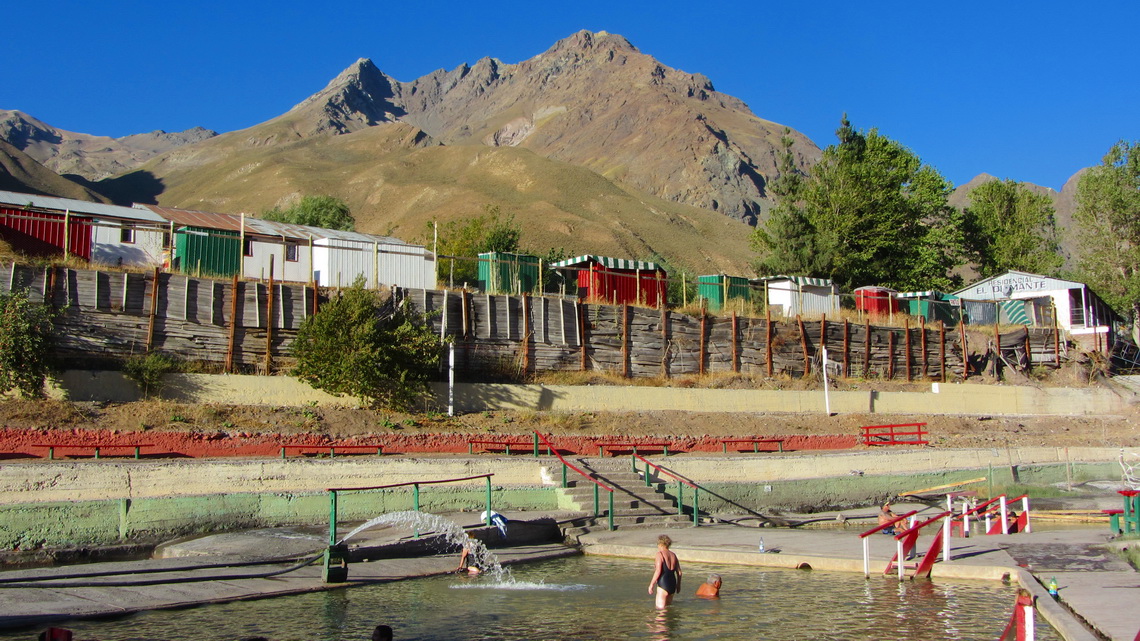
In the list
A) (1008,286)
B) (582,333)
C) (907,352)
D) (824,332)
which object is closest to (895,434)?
(824,332)

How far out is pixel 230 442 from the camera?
21234mm

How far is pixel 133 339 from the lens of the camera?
23.3 metres

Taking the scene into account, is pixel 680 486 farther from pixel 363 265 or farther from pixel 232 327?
pixel 363 265

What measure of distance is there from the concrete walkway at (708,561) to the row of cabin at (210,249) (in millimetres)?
13636

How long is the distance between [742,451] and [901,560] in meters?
12.5

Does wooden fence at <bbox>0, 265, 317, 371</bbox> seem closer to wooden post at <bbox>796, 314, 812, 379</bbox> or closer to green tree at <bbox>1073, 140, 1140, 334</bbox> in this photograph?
wooden post at <bbox>796, 314, 812, 379</bbox>

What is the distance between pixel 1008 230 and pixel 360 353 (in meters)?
56.1

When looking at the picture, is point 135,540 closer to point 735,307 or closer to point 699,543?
point 699,543

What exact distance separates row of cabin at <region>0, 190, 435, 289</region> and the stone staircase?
415 inches

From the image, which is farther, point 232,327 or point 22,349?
point 232,327

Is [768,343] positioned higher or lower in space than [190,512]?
higher

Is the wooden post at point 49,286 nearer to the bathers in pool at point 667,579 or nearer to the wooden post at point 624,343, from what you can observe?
the wooden post at point 624,343

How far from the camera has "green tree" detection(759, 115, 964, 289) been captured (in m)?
47.8

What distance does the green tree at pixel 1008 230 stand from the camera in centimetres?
6272
